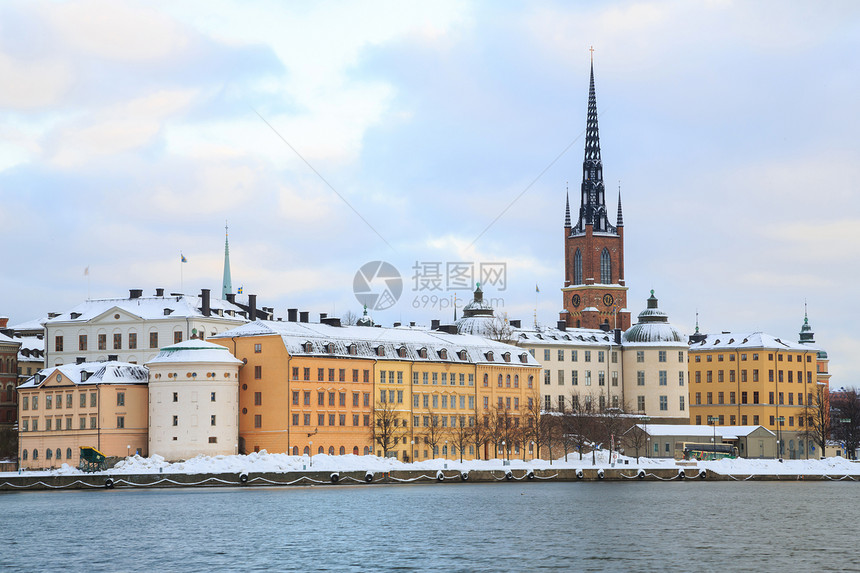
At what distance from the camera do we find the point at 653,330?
169875 mm

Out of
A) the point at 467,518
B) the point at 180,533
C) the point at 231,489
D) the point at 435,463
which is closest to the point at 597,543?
the point at 467,518

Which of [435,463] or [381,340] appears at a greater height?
[381,340]

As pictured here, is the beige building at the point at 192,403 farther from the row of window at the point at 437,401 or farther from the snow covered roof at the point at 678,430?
the snow covered roof at the point at 678,430

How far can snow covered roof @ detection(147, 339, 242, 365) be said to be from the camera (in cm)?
12125

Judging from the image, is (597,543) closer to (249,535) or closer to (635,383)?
(249,535)

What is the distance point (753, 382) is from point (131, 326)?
74.9 metres

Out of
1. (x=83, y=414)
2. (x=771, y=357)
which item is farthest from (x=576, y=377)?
(x=83, y=414)

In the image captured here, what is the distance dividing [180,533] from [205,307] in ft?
243

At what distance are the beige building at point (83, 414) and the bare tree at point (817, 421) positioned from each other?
251ft

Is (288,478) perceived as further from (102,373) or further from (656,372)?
(656,372)

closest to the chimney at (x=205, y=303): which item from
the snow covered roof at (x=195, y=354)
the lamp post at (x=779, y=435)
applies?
the snow covered roof at (x=195, y=354)

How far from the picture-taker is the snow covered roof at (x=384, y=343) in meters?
127

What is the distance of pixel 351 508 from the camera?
8731cm

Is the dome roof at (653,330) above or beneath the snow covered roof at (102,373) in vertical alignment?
above
